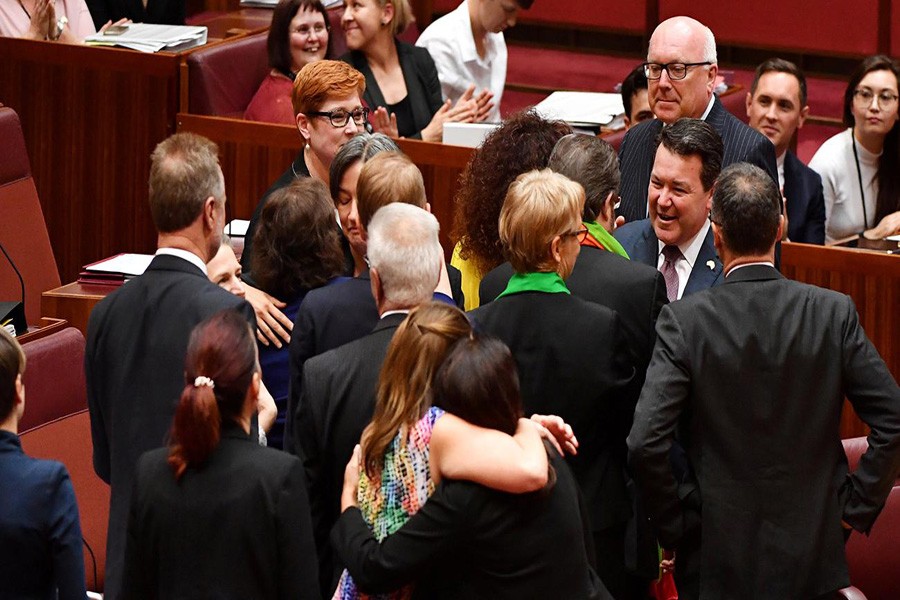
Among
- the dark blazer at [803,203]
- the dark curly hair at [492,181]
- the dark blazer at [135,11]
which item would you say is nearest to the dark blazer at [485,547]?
the dark curly hair at [492,181]

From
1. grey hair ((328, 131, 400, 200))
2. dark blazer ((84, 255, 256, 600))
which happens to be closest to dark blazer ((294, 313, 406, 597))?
dark blazer ((84, 255, 256, 600))

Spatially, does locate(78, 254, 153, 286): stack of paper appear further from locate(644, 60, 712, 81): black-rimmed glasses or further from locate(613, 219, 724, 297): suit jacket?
locate(644, 60, 712, 81): black-rimmed glasses

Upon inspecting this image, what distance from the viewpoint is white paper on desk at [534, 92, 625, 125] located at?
16.7 feet

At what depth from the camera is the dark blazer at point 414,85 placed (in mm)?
5281

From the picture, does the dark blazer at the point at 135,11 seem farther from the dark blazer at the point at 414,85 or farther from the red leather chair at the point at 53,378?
the red leather chair at the point at 53,378

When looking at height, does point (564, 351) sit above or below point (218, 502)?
above

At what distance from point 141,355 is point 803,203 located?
2.98m

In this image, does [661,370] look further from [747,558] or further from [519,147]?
[519,147]

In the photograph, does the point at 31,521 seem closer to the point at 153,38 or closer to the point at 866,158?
the point at 153,38

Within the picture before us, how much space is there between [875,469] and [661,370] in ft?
1.54

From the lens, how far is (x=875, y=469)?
2.89 meters

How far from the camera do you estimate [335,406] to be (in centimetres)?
265

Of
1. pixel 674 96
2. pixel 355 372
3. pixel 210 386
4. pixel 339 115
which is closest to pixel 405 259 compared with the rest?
pixel 355 372

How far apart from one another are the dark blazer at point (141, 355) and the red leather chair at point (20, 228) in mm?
2067
